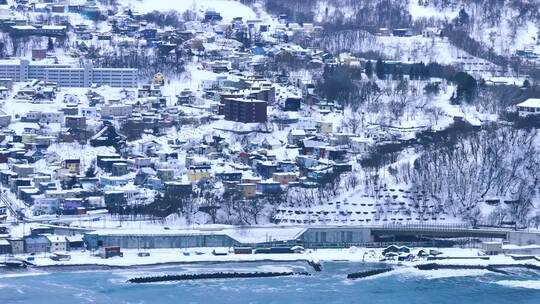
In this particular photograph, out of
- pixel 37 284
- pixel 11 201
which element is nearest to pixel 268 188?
pixel 11 201

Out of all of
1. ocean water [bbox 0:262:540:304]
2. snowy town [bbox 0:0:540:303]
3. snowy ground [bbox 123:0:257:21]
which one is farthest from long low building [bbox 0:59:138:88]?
ocean water [bbox 0:262:540:304]

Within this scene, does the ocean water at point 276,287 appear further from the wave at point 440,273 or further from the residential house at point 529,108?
the residential house at point 529,108

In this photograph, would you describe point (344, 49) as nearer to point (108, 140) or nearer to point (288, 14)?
point (288, 14)

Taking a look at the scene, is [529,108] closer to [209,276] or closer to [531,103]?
[531,103]

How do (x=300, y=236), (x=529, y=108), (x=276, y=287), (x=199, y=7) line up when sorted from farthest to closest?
(x=199, y=7)
(x=529, y=108)
(x=300, y=236)
(x=276, y=287)

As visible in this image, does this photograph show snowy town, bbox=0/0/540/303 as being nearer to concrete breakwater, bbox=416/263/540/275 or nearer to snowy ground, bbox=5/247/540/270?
snowy ground, bbox=5/247/540/270

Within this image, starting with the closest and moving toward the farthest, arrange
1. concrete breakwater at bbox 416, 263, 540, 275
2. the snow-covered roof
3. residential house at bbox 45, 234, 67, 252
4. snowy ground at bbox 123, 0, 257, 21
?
concrete breakwater at bbox 416, 263, 540, 275, residential house at bbox 45, 234, 67, 252, the snow-covered roof, snowy ground at bbox 123, 0, 257, 21

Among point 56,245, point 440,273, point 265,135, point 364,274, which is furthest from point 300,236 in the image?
point 265,135
